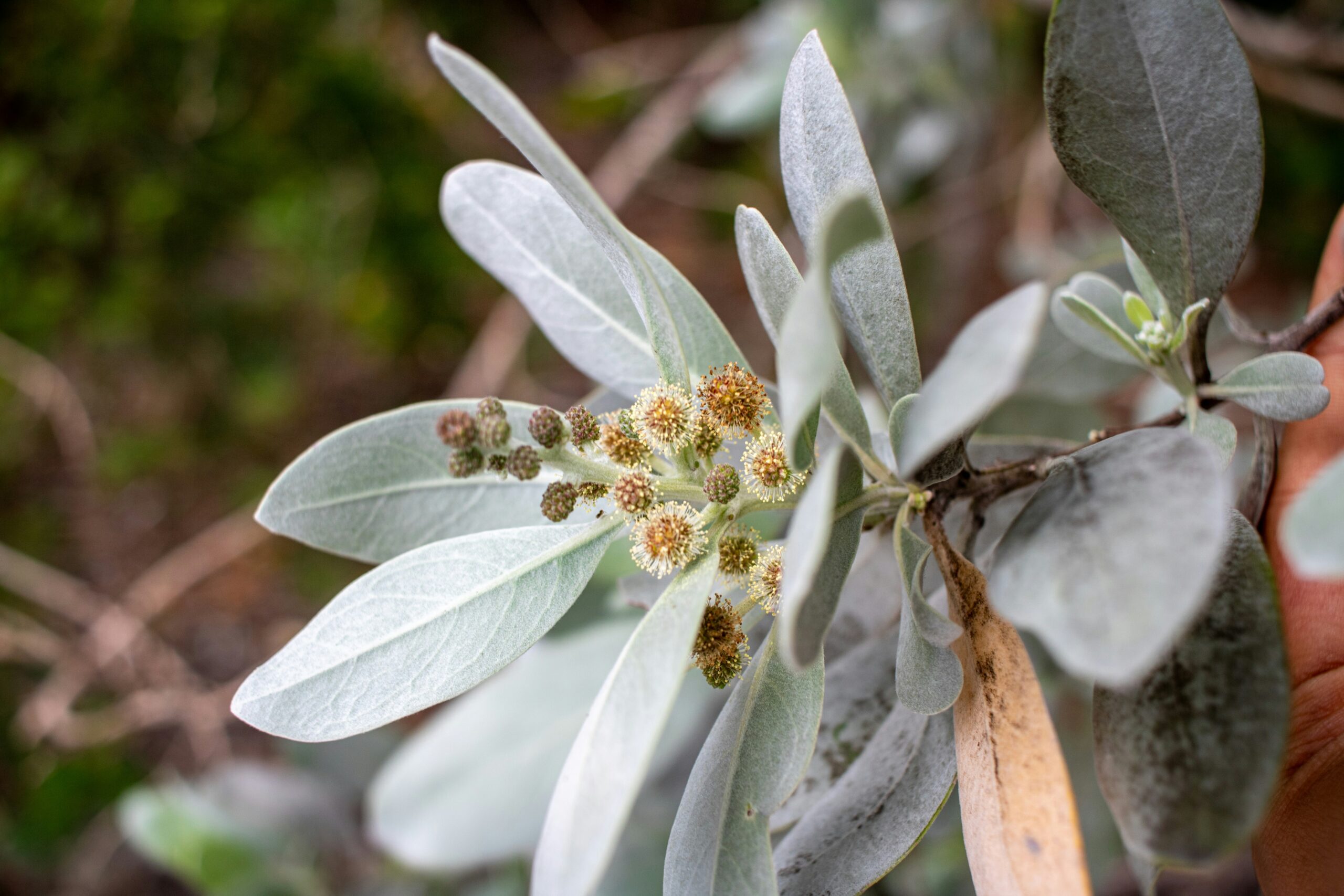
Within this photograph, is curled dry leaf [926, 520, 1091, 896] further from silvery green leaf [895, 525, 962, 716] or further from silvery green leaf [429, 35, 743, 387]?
silvery green leaf [429, 35, 743, 387]

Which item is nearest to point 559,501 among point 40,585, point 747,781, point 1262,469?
point 747,781

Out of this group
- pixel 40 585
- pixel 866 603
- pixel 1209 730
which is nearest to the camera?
pixel 1209 730

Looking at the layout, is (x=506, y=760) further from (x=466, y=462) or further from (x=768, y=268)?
(x=768, y=268)

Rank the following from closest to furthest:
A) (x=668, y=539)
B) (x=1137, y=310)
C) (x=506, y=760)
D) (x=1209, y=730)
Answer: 1. (x=1209, y=730)
2. (x=668, y=539)
3. (x=1137, y=310)
4. (x=506, y=760)

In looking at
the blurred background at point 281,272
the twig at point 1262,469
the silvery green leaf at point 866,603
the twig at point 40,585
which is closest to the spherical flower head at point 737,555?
the silvery green leaf at point 866,603

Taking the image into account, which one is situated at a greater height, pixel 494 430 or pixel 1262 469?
pixel 494 430

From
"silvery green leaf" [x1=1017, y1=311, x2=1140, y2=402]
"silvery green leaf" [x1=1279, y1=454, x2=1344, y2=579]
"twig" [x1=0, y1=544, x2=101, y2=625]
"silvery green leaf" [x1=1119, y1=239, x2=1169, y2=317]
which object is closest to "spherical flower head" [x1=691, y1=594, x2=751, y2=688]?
"silvery green leaf" [x1=1279, y1=454, x2=1344, y2=579]

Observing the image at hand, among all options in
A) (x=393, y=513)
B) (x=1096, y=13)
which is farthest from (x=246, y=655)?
(x=1096, y=13)
